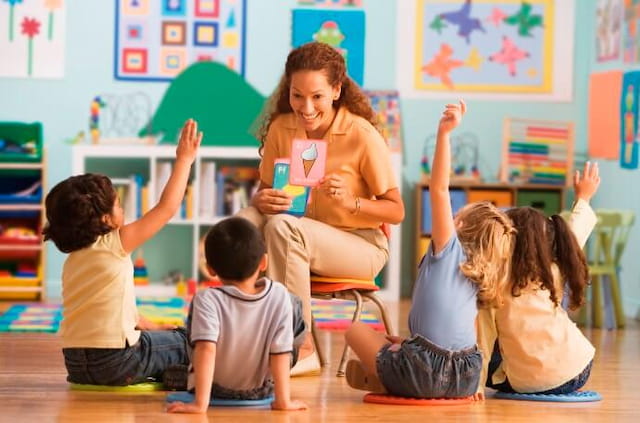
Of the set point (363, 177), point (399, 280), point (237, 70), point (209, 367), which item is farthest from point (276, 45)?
point (209, 367)

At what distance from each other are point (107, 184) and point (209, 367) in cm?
62

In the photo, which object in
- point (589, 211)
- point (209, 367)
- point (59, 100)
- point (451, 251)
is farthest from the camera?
point (59, 100)

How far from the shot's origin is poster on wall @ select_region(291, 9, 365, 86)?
6.71 m

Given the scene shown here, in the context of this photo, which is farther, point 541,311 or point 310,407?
point 541,311

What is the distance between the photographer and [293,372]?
3.68 metres

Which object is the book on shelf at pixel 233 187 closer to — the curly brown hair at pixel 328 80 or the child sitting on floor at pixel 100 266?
the curly brown hair at pixel 328 80

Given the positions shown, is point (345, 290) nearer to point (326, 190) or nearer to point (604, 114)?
point (326, 190)

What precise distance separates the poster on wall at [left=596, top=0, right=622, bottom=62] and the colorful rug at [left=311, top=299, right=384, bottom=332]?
1.89m

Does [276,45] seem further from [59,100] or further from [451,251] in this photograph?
[451,251]

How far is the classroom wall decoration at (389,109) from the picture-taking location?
265 inches

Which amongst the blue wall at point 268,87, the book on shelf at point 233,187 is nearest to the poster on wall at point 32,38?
the blue wall at point 268,87

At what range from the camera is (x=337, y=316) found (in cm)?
553

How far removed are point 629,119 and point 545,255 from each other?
2937 mm

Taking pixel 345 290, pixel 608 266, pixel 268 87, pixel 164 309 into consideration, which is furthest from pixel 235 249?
pixel 268 87
